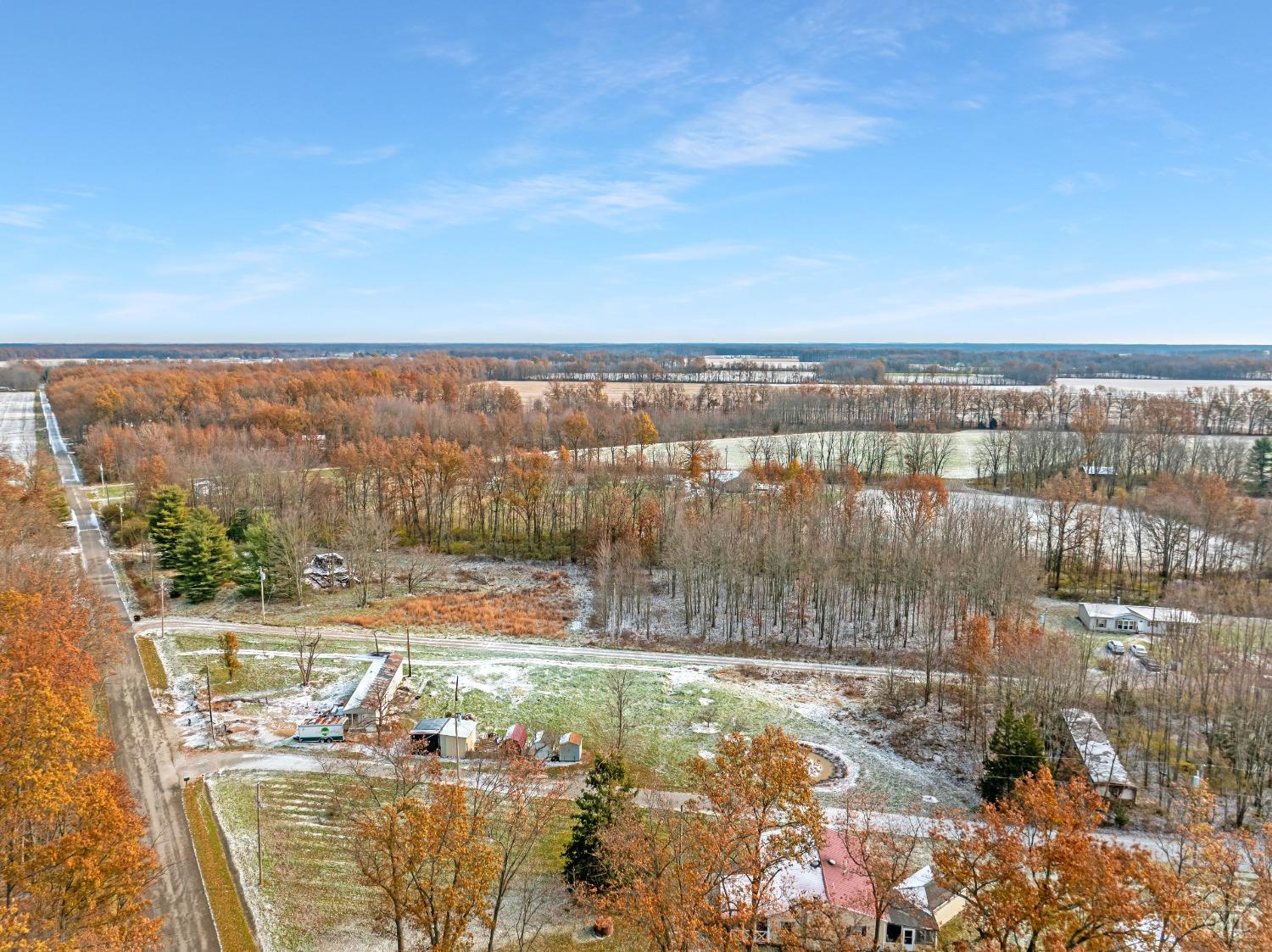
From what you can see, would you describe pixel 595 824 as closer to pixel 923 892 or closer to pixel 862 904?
pixel 862 904

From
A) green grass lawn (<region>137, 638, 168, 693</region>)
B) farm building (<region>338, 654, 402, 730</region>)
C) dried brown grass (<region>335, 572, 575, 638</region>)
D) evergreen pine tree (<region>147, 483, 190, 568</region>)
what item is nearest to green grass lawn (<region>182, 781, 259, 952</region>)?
farm building (<region>338, 654, 402, 730</region>)

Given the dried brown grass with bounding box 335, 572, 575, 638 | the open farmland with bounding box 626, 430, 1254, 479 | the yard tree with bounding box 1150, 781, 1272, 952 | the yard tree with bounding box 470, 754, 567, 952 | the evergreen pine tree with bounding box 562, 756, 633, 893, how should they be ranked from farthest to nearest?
1. the open farmland with bounding box 626, 430, 1254, 479
2. the dried brown grass with bounding box 335, 572, 575, 638
3. the evergreen pine tree with bounding box 562, 756, 633, 893
4. the yard tree with bounding box 470, 754, 567, 952
5. the yard tree with bounding box 1150, 781, 1272, 952

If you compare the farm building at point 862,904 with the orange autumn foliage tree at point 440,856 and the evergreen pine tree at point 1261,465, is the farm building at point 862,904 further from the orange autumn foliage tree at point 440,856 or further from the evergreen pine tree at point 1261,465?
the evergreen pine tree at point 1261,465

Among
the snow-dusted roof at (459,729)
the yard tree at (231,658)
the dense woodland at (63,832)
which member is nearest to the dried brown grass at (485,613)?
the yard tree at (231,658)

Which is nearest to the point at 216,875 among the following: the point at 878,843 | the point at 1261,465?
the point at 878,843

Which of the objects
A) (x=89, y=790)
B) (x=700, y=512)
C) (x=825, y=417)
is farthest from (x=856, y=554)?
(x=825, y=417)

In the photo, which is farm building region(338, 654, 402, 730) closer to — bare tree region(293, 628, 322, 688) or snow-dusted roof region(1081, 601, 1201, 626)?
bare tree region(293, 628, 322, 688)
